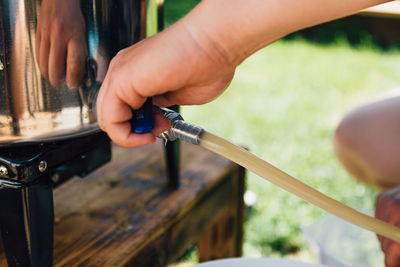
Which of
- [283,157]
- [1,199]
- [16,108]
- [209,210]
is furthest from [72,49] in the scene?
[283,157]

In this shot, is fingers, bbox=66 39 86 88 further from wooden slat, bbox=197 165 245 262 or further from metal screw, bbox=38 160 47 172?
wooden slat, bbox=197 165 245 262

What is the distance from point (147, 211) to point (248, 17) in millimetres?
473

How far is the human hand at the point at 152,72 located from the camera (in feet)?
1.65

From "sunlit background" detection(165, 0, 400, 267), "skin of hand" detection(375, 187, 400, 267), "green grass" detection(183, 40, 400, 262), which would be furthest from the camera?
"green grass" detection(183, 40, 400, 262)

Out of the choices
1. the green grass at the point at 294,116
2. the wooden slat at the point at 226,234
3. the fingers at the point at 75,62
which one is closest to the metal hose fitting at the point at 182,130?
the fingers at the point at 75,62

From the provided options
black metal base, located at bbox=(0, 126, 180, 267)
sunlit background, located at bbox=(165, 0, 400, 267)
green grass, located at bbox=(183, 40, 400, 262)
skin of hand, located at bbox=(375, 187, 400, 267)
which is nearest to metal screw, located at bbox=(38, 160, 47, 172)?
black metal base, located at bbox=(0, 126, 180, 267)

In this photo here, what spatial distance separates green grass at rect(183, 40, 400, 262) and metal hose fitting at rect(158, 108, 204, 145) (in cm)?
96

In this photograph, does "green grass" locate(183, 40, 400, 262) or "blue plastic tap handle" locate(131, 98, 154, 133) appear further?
"green grass" locate(183, 40, 400, 262)

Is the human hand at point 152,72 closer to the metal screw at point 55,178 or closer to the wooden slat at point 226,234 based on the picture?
the metal screw at point 55,178

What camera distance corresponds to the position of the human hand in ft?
1.65

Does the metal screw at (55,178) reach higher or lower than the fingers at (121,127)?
lower

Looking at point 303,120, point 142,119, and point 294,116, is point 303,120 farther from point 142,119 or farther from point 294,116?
point 142,119

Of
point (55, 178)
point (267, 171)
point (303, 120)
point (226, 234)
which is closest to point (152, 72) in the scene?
point (267, 171)

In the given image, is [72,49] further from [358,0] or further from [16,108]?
[358,0]
